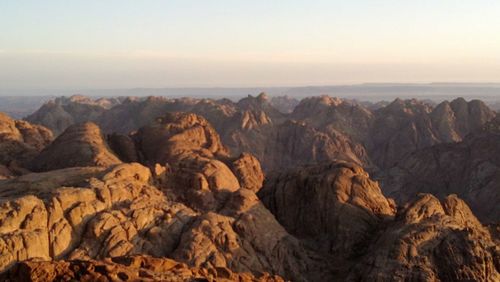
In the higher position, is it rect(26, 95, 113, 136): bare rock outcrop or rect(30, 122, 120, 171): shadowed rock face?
rect(30, 122, 120, 171): shadowed rock face

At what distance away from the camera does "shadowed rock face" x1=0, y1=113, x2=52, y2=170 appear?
4938 centimetres

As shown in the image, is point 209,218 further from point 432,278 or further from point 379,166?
point 379,166

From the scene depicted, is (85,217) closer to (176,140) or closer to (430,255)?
(430,255)

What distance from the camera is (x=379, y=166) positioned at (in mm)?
97312

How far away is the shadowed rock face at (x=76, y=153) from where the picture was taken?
44119 millimetres

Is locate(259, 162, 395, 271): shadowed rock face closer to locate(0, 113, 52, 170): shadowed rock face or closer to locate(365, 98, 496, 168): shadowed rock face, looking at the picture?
locate(0, 113, 52, 170): shadowed rock face

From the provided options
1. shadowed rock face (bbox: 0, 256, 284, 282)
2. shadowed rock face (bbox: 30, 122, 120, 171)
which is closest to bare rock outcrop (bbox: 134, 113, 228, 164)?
shadowed rock face (bbox: 30, 122, 120, 171)

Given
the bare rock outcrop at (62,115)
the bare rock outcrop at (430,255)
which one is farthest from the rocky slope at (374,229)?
the bare rock outcrop at (62,115)

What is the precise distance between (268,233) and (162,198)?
608cm

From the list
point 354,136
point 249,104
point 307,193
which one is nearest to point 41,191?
point 307,193

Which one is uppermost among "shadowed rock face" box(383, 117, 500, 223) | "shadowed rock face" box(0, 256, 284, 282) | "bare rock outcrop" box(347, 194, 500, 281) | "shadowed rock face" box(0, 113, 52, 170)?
"shadowed rock face" box(0, 256, 284, 282)

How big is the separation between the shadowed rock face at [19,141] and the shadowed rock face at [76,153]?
8.26ft

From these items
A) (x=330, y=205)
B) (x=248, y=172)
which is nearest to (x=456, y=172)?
(x=248, y=172)

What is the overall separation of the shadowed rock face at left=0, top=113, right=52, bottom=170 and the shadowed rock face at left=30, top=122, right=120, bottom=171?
252 centimetres
